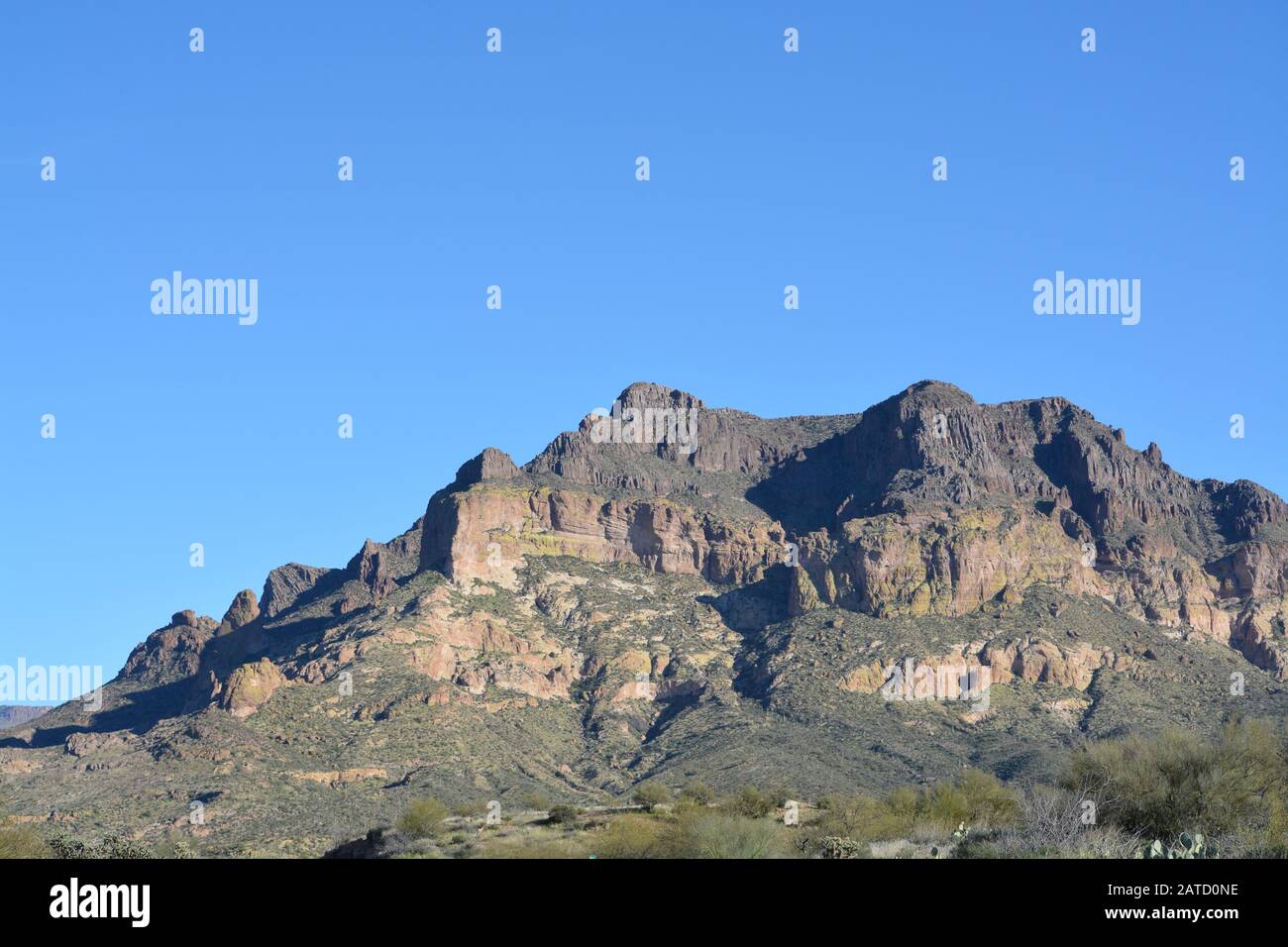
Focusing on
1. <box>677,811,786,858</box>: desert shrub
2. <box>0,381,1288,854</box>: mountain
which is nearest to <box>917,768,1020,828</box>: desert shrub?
<box>677,811,786,858</box>: desert shrub

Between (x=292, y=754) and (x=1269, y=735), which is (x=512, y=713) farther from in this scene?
(x=1269, y=735)

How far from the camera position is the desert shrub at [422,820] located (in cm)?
5997

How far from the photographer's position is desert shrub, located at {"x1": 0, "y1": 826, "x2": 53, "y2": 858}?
45312mm

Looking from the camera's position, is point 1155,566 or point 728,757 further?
point 1155,566

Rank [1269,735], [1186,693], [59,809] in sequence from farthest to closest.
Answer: [1186,693]
[59,809]
[1269,735]

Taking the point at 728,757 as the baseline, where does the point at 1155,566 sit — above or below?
above

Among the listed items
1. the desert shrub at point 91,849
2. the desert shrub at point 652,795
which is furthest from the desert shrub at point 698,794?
the desert shrub at point 91,849

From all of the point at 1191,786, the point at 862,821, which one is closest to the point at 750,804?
the point at 862,821

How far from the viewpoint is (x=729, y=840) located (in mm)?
40281

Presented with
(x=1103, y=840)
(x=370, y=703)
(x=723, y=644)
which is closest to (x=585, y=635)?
(x=723, y=644)

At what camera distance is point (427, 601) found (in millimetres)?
173250

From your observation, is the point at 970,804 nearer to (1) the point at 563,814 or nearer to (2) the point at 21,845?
(1) the point at 563,814

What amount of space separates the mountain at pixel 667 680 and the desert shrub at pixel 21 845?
1183 inches
